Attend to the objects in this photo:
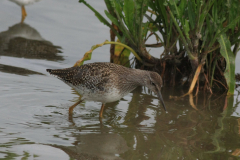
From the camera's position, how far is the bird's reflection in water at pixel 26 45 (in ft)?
29.7

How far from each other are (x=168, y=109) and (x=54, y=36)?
4.63 metres

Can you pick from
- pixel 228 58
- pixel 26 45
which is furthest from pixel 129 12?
pixel 26 45

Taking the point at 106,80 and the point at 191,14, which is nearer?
the point at 106,80

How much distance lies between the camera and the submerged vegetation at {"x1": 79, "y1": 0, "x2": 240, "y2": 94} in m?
6.87

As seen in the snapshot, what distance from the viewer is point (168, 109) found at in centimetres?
695

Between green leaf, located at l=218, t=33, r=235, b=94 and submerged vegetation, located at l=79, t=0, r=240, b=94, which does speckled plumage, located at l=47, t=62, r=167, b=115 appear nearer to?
submerged vegetation, located at l=79, t=0, r=240, b=94

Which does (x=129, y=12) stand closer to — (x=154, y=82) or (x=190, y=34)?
(x=190, y=34)

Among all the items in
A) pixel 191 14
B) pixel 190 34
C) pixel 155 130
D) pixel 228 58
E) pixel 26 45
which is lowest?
pixel 155 130

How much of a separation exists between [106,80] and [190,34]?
72.7 inches

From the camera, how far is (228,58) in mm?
7148

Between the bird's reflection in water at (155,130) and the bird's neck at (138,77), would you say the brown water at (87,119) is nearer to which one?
the bird's reflection in water at (155,130)

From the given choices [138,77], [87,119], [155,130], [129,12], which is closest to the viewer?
[155,130]

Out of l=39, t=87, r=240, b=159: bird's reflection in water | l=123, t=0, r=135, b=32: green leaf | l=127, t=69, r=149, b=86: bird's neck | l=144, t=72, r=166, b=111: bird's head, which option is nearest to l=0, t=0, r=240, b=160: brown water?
l=39, t=87, r=240, b=159: bird's reflection in water

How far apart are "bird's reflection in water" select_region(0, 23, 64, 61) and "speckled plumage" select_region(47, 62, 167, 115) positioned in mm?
2456
